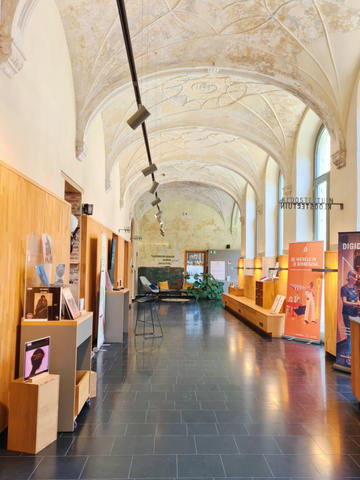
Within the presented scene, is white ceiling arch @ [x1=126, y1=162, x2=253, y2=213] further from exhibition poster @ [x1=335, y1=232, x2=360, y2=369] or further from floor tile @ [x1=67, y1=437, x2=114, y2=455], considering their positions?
floor tile @ [x1=67, y1=437, x2=114, y2=455]

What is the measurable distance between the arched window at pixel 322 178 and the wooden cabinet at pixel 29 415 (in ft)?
22.8

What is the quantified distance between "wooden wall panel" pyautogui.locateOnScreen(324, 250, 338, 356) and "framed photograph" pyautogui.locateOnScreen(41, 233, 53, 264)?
16.0 ft

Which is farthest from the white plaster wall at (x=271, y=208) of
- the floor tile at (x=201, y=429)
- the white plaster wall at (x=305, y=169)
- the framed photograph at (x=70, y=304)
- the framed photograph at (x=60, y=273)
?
the framed photograph at (x=70, y=304)

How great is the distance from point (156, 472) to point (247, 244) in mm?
12948

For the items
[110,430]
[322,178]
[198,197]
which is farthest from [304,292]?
[198,197]

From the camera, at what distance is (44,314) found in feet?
11.4

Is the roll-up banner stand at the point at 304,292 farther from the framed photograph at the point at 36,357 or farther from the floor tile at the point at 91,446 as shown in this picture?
the framed photograph at the point at 36,357

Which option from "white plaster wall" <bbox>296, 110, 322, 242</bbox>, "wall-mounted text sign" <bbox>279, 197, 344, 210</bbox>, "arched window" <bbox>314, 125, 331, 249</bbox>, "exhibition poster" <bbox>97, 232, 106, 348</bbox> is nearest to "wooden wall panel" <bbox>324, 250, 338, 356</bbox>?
"wall-mounted text sign" <bbox>279, 197, 344, 210</bbox>

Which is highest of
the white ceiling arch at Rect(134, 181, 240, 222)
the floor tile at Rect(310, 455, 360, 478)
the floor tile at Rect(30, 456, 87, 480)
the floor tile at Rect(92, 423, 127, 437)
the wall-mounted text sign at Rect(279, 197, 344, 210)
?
the white ceiling arch at Rect(134, 181, 240, 222)

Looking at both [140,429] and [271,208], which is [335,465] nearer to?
[140,429]

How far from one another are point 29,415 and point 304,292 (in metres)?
6.12

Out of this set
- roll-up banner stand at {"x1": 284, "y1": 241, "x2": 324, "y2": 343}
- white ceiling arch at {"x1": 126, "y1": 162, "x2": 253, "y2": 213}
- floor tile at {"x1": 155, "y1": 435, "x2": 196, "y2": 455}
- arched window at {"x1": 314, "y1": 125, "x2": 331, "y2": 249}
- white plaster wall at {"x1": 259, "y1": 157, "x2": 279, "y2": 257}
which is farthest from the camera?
white ceiling arch at {"x1": 126, "y1": 162, "x2": 253, "y2": 213}

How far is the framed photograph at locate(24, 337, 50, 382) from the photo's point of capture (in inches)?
115

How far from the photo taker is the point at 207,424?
3.52 m
